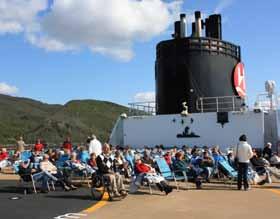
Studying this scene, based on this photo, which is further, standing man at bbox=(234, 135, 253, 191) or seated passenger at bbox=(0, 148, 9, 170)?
seated passenger at bbox=(0, 148, 9, 170)

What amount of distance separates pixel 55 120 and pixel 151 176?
32.3 m

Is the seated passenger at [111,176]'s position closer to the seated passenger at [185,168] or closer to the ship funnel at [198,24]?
the seated passenger at [185,168]

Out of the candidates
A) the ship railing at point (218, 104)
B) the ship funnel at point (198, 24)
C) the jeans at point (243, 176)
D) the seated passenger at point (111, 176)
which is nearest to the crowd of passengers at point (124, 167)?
the seated passenger at point (111, 176)

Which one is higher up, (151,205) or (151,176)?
(151,176)

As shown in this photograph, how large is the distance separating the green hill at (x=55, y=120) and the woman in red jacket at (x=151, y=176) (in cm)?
2431

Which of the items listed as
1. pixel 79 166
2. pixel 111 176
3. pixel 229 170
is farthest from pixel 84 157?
pixel 111 176

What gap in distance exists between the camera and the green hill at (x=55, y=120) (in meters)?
40.3

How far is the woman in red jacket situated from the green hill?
24308mm

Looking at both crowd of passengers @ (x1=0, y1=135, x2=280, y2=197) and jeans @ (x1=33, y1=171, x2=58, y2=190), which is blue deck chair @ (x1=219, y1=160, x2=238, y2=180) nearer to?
crowd of passengers @ (x1=0, y1=135, x2=280, y2=197)

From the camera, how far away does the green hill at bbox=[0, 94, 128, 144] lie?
40.3 meters

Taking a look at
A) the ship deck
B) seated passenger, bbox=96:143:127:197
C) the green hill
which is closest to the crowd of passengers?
seated passenger, bbox=96:143:127:197

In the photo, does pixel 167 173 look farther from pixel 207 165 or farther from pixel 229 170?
pixel 229 170

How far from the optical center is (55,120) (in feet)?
137

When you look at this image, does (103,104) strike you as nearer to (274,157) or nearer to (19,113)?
(19,113)
